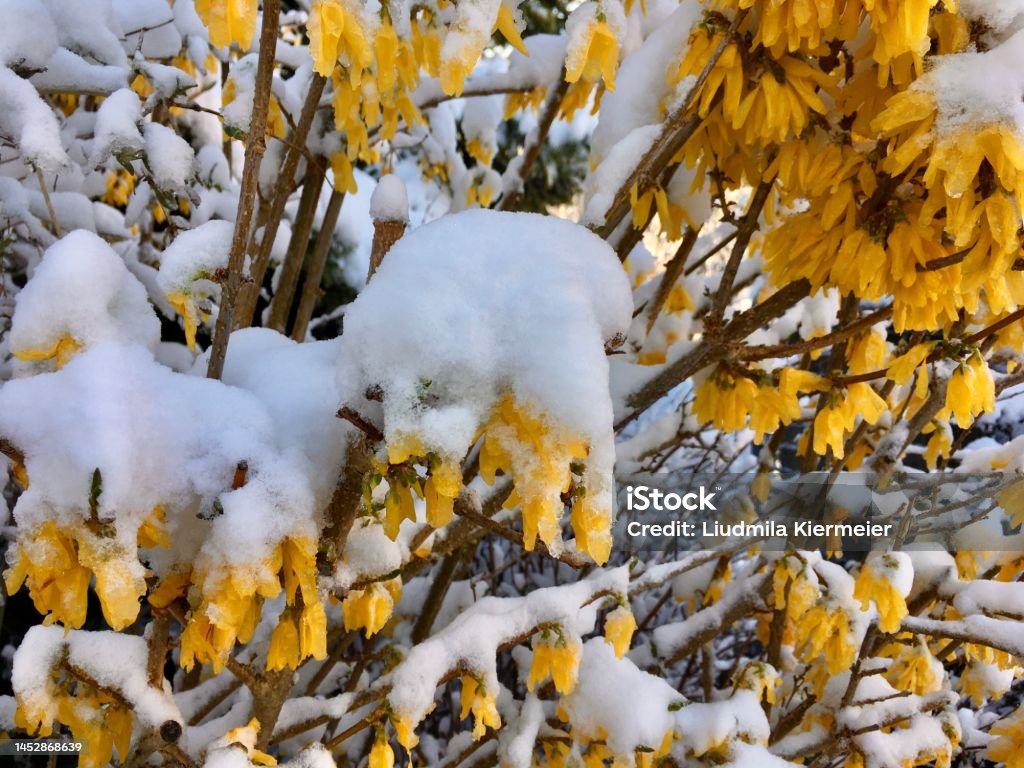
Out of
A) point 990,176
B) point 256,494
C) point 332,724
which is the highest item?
point 990,176

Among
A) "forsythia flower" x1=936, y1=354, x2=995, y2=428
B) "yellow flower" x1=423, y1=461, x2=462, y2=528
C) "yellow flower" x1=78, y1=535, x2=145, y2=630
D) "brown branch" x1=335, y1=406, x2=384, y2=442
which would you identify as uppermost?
"brown branch" x1=335, y1=406, x2=384, y2=442

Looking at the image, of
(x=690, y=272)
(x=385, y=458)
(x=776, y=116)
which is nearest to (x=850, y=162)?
(x=776, y=116)

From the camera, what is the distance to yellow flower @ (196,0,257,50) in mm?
839

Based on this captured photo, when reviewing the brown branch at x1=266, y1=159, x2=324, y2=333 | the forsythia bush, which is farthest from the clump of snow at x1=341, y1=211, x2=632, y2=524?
the brown branch at x1=266, y1=159, x2=324, y2=333

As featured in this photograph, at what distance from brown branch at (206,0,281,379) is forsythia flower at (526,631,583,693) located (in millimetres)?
898

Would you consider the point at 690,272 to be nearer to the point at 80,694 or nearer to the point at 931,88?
the point at 931,88

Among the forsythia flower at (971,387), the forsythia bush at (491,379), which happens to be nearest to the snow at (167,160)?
the forsythia bush at (491,379)

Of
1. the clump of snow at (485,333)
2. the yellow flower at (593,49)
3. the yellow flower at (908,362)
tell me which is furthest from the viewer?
the yellow flower at (908,362)

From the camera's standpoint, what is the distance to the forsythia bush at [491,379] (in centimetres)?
84

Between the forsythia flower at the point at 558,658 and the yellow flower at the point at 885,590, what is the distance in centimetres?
73

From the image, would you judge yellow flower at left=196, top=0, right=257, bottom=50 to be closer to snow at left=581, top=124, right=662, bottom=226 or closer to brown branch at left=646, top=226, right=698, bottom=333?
snow at left=581, top=124, right=662, bottom=226

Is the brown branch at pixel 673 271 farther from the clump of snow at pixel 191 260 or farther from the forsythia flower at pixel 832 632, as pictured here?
the clump of snow at pixel 191 260

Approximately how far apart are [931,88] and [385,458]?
0.86 meters

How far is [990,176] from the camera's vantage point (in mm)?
1029
